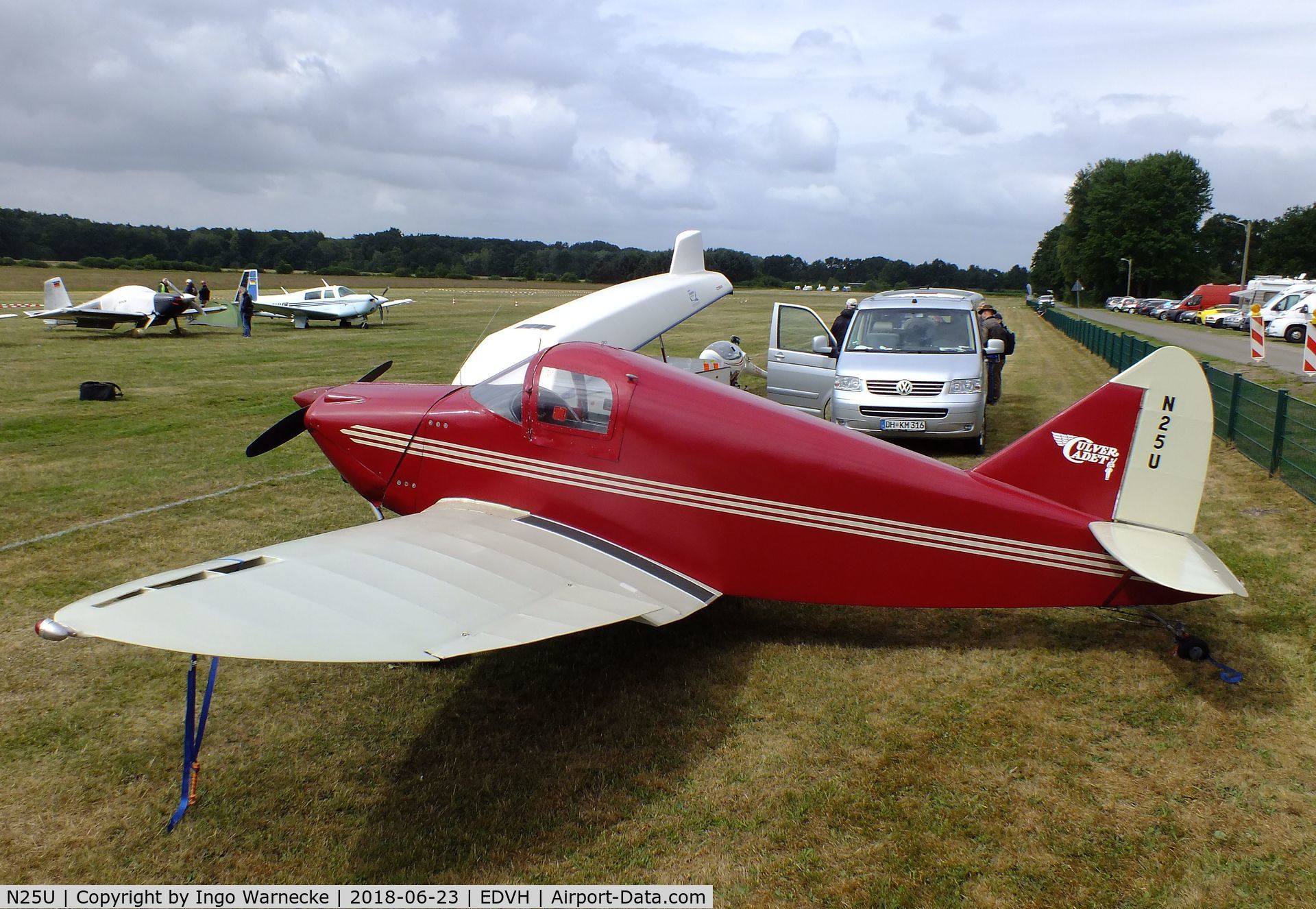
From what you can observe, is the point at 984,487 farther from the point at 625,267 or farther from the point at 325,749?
the point at 625,267

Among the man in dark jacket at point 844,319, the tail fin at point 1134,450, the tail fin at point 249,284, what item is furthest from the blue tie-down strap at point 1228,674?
the tail fin at point 249,284

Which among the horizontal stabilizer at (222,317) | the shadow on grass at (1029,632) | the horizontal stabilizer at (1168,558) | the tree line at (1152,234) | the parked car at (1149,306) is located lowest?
the shadow on grass at (1029,632)

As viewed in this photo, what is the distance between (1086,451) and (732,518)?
6.36 feet

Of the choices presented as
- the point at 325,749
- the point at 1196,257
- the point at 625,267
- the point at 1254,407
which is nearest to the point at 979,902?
the point at 325,749

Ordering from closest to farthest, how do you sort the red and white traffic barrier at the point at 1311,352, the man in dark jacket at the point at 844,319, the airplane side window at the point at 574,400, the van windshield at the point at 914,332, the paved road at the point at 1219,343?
1. the airplane side window at the point at 574,400
2. the van windshield at the point at 914,332
3. the man in dark jacket at the point at 844,319
4. the red and white traffic barrier at the point at 1311,352
5. the paved road at the point at 1219,343

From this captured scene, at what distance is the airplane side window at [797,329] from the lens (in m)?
12.0

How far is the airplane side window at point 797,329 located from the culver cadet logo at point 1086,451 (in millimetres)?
7288

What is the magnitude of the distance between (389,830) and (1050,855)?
8.71 feet

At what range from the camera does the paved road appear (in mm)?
22812

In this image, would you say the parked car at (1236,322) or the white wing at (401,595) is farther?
the parked car at (1236,322)

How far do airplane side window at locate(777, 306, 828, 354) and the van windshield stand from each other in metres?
0.71

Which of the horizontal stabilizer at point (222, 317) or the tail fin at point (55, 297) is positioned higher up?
the tail fin at point (55, 297)

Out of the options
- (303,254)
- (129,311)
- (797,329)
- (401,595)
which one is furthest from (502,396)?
(303,254)

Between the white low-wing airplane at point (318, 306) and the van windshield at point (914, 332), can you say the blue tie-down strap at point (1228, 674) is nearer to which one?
the van windshield at point (914, 332)
